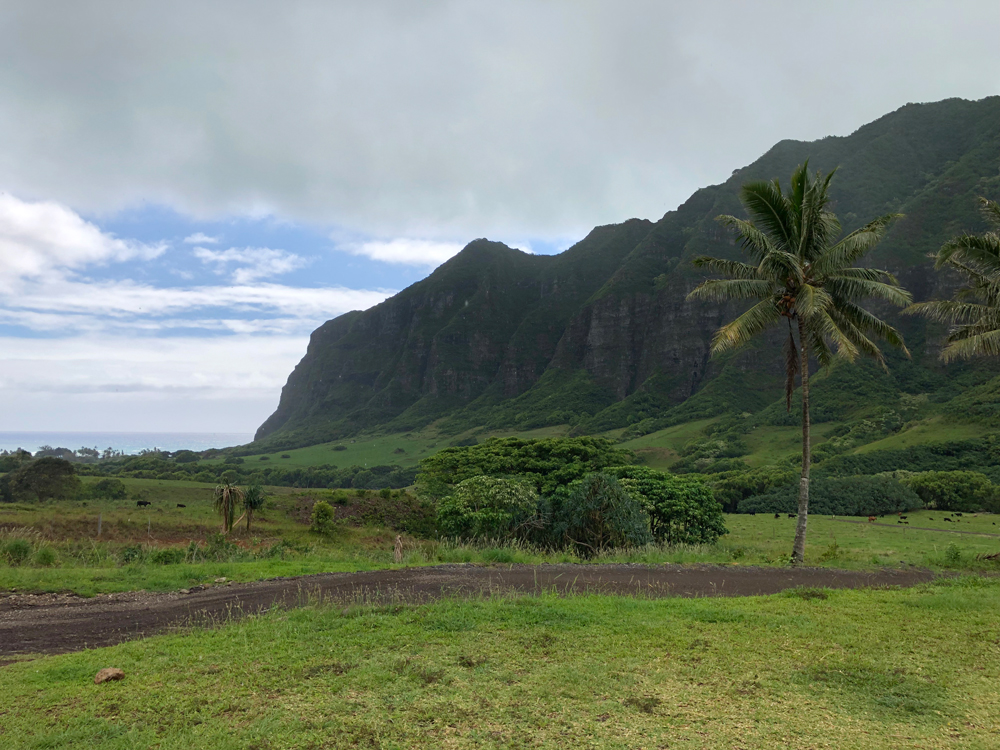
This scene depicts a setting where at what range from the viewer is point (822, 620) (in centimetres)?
929

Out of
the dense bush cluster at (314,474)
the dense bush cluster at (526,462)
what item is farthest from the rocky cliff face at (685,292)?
the dense bush cluster at (526,462)

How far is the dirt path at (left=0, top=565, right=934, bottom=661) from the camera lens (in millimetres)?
9344

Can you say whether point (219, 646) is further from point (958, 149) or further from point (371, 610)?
point (958, 149)

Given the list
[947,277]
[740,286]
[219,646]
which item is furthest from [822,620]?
[947,277]

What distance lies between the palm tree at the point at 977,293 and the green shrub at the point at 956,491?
2943cm

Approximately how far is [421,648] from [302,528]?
1172 inches

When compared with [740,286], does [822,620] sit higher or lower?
lower

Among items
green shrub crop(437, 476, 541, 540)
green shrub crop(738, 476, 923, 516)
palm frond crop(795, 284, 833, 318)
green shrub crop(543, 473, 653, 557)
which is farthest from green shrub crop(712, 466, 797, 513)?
palm frond crop(795, 284, 833, 318)

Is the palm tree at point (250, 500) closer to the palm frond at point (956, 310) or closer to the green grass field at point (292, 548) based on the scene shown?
the green grass field at point (292, 548)

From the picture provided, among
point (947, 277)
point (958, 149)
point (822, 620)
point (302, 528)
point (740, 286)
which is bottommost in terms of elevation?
point (302, 528)

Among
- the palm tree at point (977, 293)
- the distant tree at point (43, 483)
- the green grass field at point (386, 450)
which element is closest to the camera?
the palm tree at point (977, 293)

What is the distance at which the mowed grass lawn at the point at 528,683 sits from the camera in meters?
5.03

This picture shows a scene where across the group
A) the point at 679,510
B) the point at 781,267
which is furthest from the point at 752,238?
the point at 679,510

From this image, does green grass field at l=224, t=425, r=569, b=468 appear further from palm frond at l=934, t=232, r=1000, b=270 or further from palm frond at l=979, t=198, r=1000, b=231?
palm frond at l=979, t=198, r=1000, b=231
